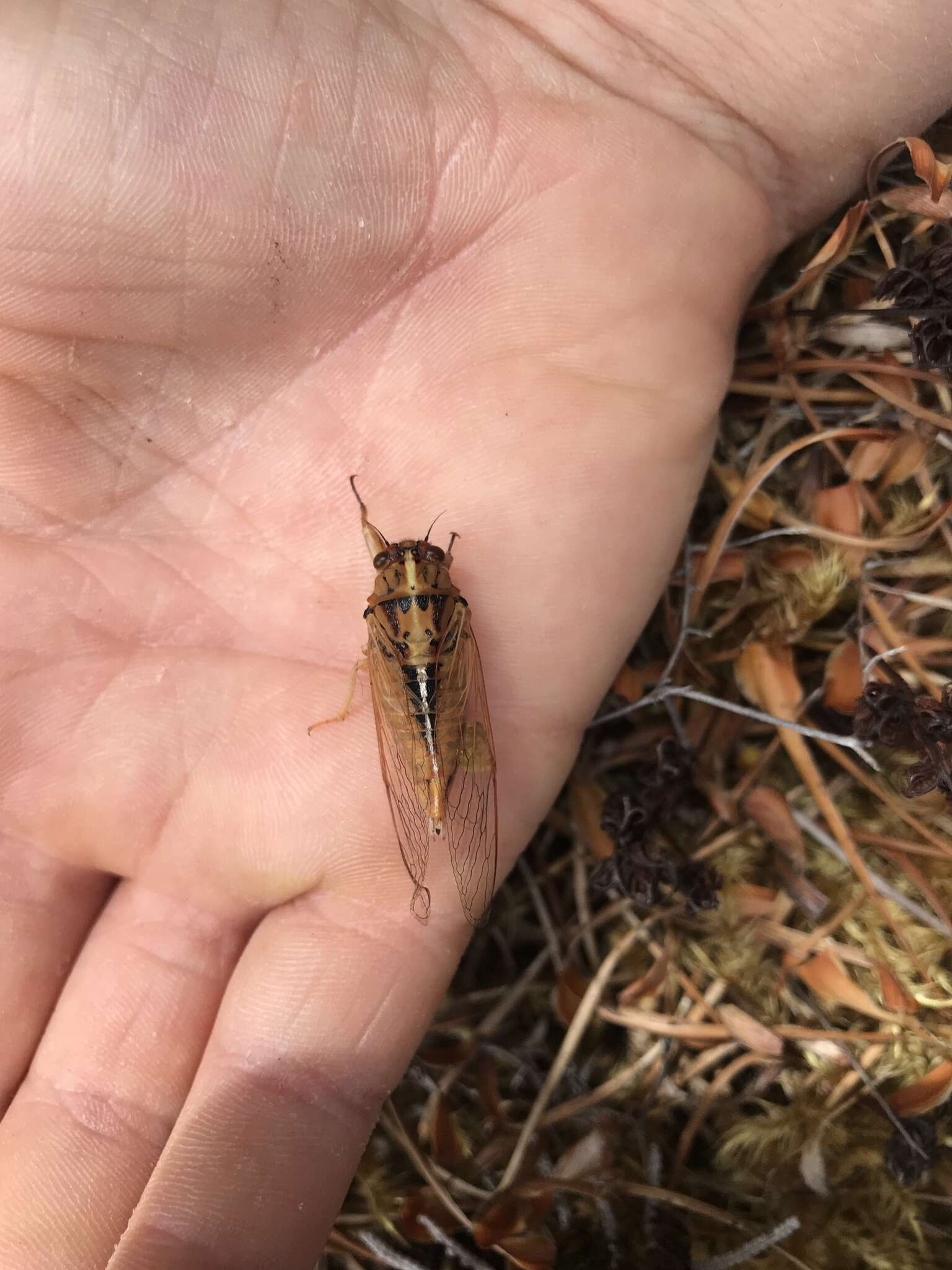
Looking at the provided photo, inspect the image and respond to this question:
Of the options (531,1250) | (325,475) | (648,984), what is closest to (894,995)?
(648,984)

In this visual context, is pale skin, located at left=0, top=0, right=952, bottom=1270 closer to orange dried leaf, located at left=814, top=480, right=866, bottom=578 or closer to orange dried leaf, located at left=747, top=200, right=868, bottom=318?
orange dried leaf, located at left=747, top=200, right=868, bottom=318

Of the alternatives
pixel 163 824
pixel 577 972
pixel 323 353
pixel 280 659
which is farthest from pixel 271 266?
pixel 577 972

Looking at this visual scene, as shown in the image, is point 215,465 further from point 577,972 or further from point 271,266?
point 577,972

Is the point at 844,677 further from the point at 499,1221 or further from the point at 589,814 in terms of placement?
the point at 499,1221

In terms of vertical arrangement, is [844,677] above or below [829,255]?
below

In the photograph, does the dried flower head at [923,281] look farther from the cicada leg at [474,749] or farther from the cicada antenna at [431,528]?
the cicada leg at [474,749]

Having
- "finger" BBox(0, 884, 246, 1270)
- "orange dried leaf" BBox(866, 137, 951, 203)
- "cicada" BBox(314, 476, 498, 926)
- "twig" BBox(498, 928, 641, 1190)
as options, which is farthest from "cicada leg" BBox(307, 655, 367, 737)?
"orange dried leaf" BBox(866, 137, 951, 203)

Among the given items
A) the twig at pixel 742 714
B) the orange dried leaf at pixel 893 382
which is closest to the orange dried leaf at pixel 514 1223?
the twig at pixel 742 714
